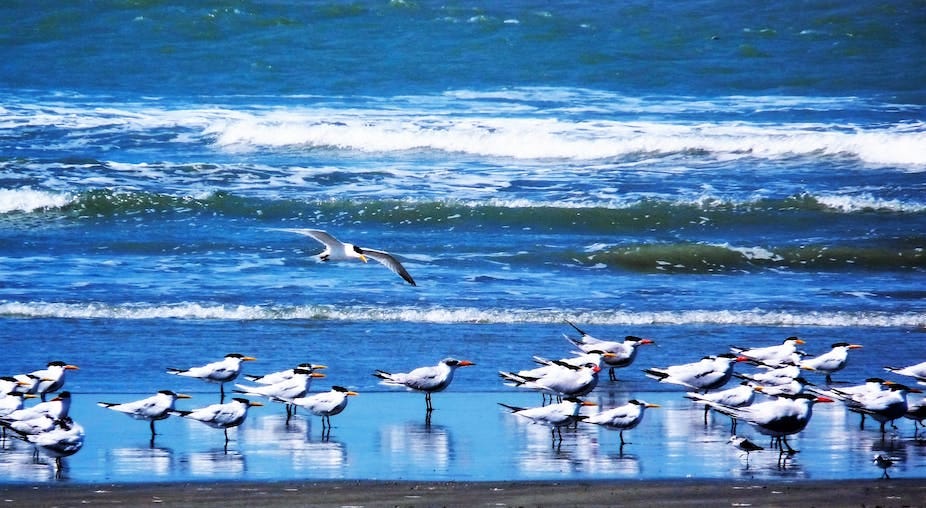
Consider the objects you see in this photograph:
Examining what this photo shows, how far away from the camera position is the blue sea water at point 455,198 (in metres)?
12.0

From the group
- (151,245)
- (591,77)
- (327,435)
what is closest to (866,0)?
(591,77)

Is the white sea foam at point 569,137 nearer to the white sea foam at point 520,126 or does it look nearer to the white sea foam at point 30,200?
the white sea foam at point 520,126

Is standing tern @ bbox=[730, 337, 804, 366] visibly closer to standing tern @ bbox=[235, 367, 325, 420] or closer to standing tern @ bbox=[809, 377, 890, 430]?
standing tern @ bbox=[809, 377, 890, 430]

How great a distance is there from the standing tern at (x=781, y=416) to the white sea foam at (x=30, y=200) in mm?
14827

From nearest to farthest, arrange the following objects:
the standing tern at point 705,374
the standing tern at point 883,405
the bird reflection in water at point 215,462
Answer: the bird reflection in water at point 215,462 → the standing tern at point 883,405 → the standing tern at point 705,374

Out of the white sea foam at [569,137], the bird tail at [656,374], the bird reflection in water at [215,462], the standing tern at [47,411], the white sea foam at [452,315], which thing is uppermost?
the white sea foam at [569,137]

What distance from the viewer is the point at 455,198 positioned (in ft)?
71.1

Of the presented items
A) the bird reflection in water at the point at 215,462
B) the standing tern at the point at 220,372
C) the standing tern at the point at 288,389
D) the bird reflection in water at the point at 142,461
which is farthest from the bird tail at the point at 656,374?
the bird reflection in water at the point at 142,461

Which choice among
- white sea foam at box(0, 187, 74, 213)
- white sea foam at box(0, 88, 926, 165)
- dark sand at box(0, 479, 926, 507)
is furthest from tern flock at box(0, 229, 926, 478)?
white sea foam at box(0, 88, 926, 165)

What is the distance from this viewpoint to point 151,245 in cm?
1869

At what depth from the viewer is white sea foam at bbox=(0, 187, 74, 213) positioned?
2147 cm

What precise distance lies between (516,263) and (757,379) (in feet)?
22.4

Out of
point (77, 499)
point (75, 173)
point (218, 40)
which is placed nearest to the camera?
point (77, 499)

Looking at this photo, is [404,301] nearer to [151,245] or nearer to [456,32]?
[151,245]
